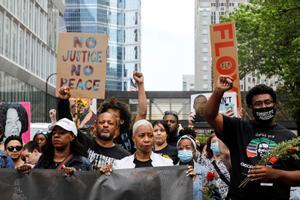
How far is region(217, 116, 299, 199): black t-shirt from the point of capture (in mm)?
4707

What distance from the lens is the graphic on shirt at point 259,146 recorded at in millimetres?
4730

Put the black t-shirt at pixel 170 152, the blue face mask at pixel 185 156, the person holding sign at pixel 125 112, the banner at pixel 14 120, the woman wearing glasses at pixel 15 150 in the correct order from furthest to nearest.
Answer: the banner at pixel 14 120 < the woman wearing glasses at pixel 15 150 < the black t-shirt at pixel 170 152 < the person holding sign at pixel 125 112 < the blue face mask at pixel 185 156

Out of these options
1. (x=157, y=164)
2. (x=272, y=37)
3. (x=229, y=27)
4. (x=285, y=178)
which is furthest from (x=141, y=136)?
(x=272, y=37)

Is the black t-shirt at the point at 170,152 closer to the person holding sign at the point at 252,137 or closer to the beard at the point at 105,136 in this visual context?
the beard at the point at 105,136

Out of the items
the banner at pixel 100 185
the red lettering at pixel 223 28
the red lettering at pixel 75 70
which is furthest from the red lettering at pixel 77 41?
the banner at pixel 100 185

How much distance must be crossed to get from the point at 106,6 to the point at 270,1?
136m

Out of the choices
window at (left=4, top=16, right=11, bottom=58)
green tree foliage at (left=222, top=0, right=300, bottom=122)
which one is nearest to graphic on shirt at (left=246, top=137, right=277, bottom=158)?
green tree foliage at (left=222, top=0, right=300, bottom=122)

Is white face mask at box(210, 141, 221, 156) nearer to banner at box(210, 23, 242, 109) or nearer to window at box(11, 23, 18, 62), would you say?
banner at box(210, 23, 242, 109)

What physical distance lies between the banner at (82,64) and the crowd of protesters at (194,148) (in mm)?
1509

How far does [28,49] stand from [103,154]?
139 feet

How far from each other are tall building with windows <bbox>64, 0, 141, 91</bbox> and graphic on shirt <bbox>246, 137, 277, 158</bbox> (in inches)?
5895

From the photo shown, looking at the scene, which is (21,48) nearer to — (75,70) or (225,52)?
(225,52)

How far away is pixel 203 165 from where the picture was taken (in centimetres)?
736

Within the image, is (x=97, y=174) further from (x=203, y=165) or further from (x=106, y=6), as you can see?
(x=106, y=6)
